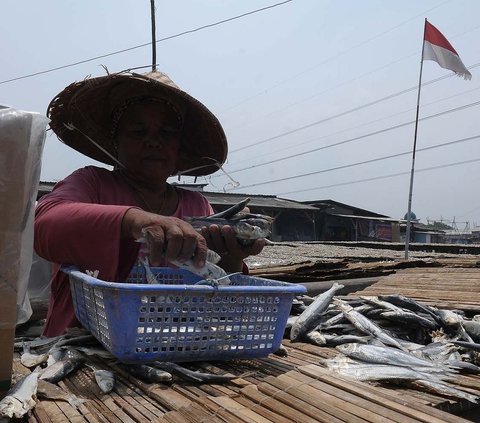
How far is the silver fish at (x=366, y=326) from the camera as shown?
2.84 meters

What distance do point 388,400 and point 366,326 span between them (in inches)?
54.5

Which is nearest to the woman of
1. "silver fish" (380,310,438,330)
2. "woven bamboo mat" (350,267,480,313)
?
"silver fish" (380,310,438,330)

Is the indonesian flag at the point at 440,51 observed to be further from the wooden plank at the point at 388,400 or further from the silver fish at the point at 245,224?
the wooden plank at the point at 388,400

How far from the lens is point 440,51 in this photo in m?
13.3

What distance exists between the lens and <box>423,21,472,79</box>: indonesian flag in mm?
13157

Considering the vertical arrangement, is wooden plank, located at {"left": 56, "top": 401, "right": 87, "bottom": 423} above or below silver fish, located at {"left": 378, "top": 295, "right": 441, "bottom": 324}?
below

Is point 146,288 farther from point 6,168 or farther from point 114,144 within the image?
point 114,144

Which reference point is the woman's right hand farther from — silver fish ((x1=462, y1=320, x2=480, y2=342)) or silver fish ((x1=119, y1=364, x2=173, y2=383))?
silver fish ((x1=462, y1=320, x2=480, y2=342))

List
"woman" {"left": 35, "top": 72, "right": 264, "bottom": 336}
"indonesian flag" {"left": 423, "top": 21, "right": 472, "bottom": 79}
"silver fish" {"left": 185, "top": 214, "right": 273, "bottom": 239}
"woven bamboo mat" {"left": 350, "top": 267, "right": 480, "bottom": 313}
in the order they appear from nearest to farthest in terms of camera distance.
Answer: "woman" {"left": 35, "top": 72, "right": 264, "bottom": 336}
"silver fish" {"left": 185, "top": 214, "right": 273, "bottom": 239}
"woven bamboo mat" {"left": 350, "top": 267, "right": 480, "bottom": 313}
"indonesian flag" {"left": 423, "top": 21, "right": 472, "bottom": 79}

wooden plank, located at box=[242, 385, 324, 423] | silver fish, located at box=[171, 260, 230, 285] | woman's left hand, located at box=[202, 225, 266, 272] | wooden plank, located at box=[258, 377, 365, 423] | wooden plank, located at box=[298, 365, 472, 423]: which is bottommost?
wooden plank, located at box=[242, 385, 324, 423]

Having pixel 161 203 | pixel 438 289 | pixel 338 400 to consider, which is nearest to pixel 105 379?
pixel 338 400

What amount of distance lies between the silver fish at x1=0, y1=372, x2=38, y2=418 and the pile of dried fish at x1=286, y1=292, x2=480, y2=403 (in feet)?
4.18

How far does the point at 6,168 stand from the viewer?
1477 mm

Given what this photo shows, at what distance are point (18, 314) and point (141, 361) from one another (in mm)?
595
